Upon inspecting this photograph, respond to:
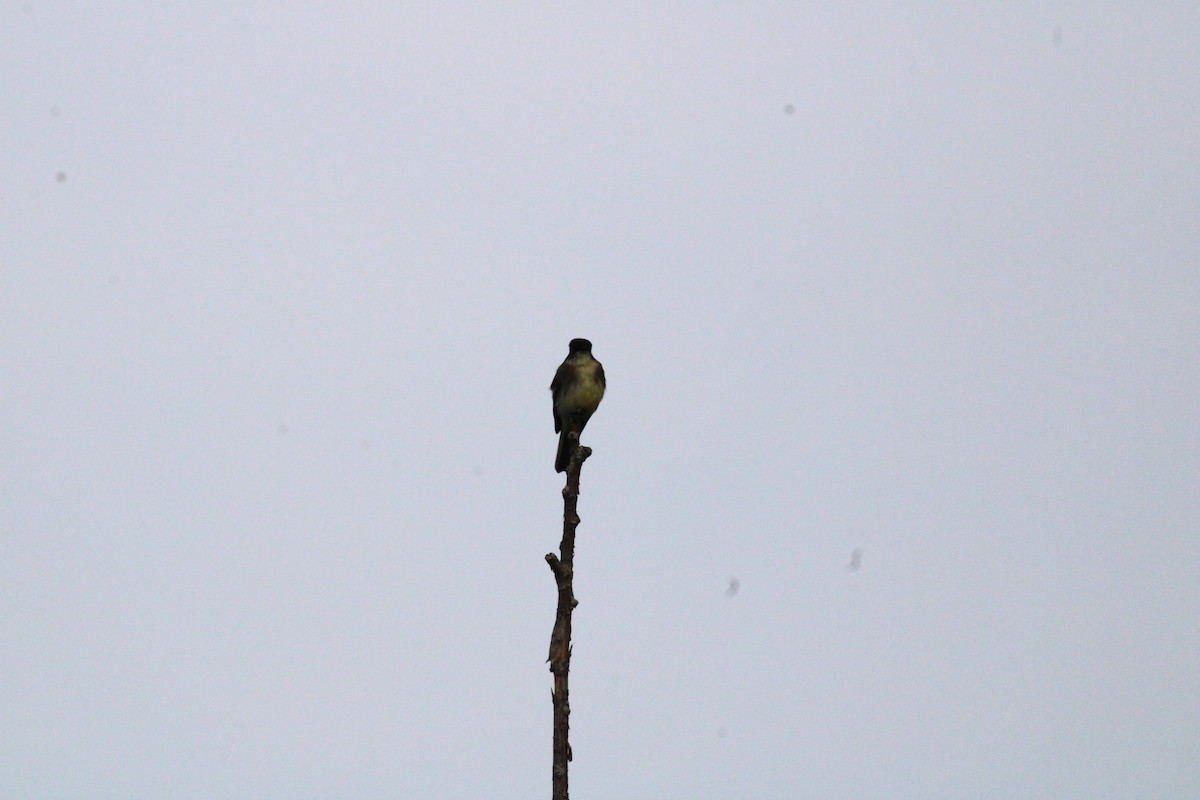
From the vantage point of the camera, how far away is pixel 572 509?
13820 mm

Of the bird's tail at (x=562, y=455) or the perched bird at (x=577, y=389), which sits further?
the perched bird at (x=577, y=389)

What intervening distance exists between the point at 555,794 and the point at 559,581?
1.89 metres

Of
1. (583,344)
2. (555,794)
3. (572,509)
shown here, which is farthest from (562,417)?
(555,794)

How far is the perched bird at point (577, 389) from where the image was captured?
1797 centimetres

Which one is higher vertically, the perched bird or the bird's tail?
the perched bird

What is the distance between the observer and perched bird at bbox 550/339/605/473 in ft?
59.0

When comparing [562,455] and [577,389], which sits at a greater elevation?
[577,389]

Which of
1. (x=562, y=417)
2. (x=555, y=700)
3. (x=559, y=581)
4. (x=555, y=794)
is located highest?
(x=562, y=417)

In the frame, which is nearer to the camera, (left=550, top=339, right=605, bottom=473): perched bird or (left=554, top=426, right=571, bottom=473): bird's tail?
(left=554, top=426, right=571, bottom=473): bird's tail

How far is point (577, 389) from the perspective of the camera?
58.9 feet

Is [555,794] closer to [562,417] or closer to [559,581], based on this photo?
[559,581]

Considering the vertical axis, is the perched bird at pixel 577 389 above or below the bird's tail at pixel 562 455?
above

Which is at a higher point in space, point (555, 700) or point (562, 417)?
point (562, 417)

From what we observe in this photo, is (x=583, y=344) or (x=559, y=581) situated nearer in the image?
(x=559, y=581)
